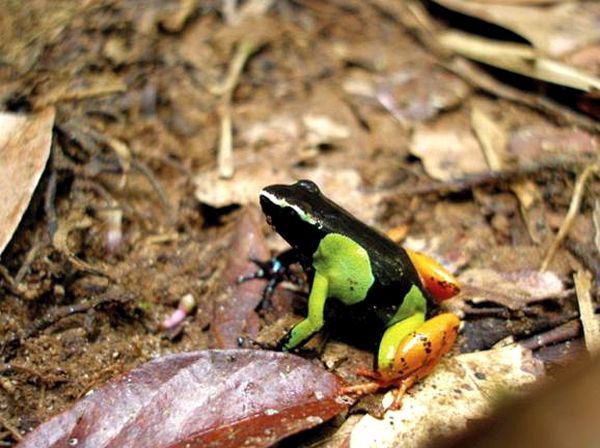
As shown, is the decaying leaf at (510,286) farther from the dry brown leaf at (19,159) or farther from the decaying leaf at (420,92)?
the dry brown leaf at (19,159)

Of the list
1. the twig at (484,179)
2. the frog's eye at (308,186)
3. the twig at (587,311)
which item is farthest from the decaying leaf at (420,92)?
the twig at (587,311)

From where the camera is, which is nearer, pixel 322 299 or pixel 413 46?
pixel 322 299

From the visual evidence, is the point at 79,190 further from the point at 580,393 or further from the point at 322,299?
the point at 580,393

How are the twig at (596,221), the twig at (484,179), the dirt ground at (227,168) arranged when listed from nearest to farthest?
the dirt ground at (227,168), the twig at (596,221), the twig at (484,179)

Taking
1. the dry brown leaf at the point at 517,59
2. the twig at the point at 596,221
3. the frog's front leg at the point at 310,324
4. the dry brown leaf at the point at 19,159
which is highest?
the dry brown leaf at the point at 19,159

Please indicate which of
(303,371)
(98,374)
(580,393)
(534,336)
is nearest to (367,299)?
(303,371)

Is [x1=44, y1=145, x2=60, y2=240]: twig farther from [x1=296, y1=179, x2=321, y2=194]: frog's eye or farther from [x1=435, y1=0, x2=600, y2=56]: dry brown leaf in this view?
[x1=435, y1=0, x2=600, y2=56]: dry brown leaf

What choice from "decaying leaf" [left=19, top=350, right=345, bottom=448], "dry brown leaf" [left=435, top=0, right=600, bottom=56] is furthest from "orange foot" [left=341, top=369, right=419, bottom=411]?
"dry brown leaf" [left=435, top=0, right=600, bottom=56]
